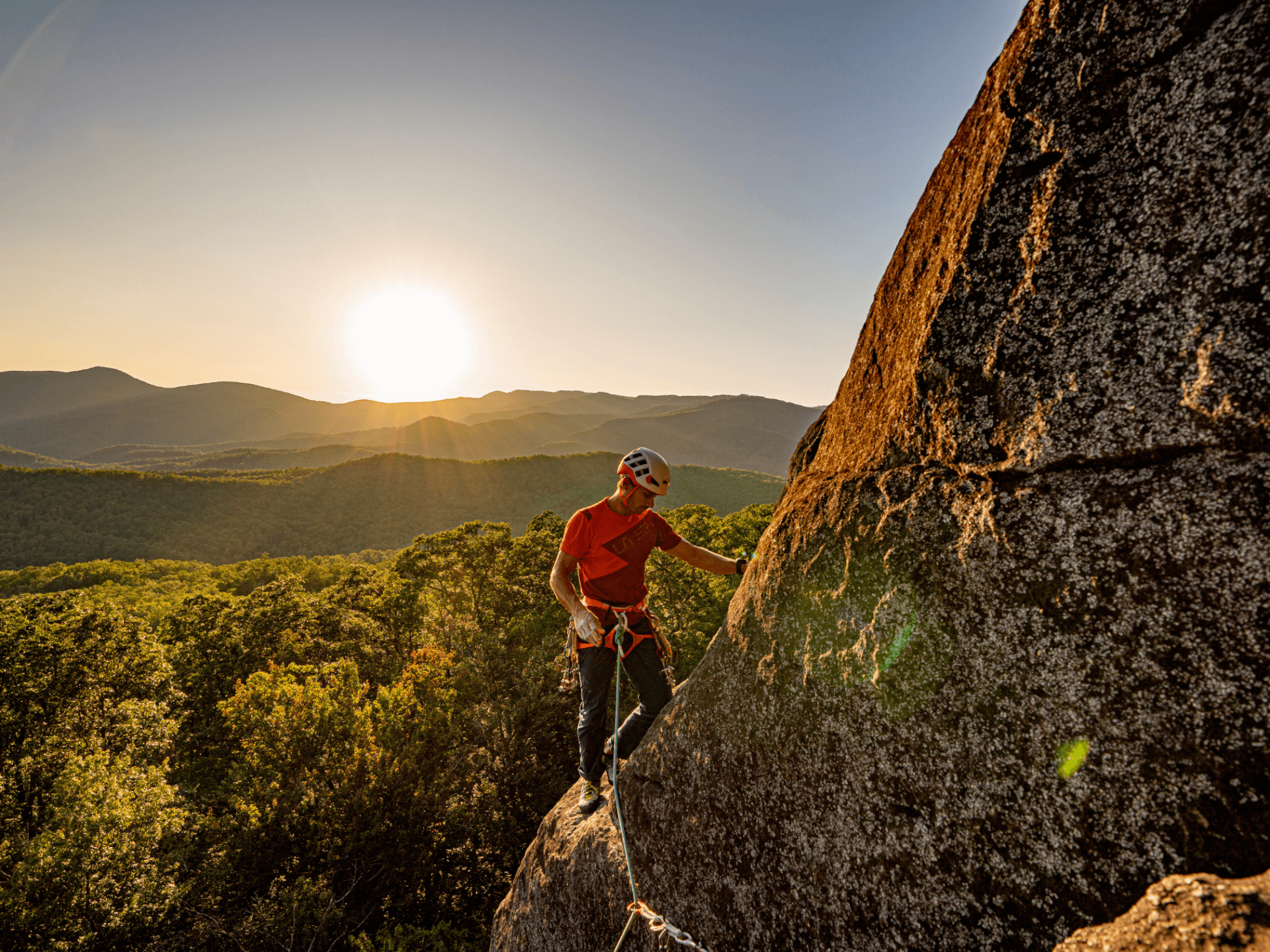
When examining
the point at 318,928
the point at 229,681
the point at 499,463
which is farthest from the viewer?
the point at 499,463

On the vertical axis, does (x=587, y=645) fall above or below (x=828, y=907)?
above

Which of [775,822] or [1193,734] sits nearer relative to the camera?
[1193,734]

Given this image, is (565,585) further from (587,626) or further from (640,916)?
(640,916)

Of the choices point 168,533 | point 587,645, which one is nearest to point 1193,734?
point 587,645

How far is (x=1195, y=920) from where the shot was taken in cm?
170

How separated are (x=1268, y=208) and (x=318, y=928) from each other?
37.9ft

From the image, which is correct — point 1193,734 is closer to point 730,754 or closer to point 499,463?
point 730,754

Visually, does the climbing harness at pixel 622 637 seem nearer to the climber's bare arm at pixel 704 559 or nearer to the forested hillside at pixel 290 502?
the climber's bare arm at pixel 704 559

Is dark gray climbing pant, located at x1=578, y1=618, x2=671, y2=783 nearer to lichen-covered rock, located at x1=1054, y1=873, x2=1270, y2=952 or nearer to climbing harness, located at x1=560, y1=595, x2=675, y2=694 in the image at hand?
climbing harness, located at x1=560, y1=595, x2=675, y2=694

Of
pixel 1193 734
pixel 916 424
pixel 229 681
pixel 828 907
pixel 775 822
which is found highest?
pixel 916 424

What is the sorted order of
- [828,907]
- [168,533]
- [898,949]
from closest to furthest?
[898,949], [828,907], [168,533]

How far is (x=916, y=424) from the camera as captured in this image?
2.79 metres

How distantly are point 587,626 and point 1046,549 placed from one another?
3309mm

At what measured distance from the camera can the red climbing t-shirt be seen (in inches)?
182
